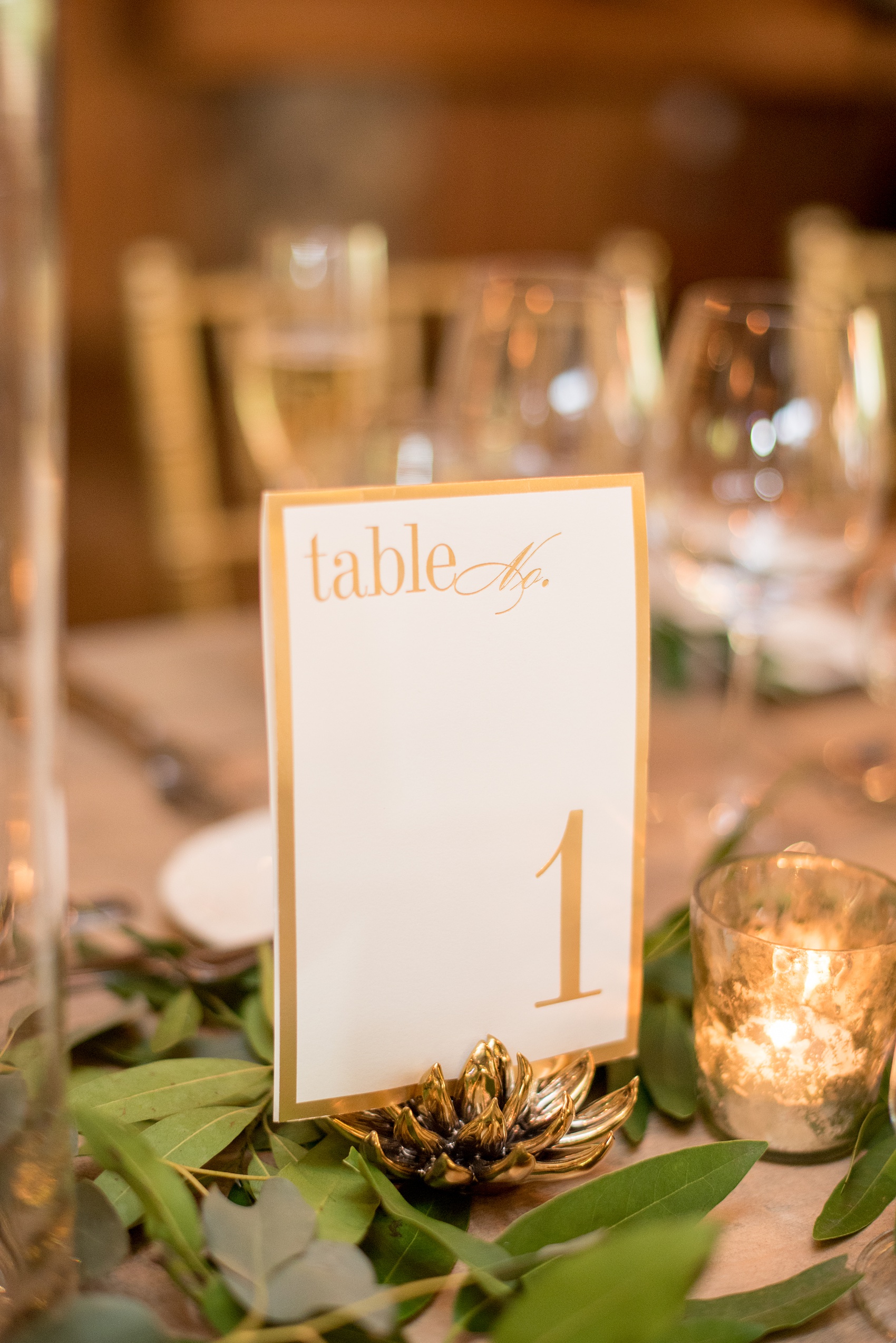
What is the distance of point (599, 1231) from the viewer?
33 cm

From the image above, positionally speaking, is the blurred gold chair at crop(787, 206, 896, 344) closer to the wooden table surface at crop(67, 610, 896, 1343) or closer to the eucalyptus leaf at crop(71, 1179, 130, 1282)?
the wooden table surface at crop(67, 610, 896, 1343)

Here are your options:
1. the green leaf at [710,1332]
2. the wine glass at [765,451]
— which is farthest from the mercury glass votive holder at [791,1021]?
the wine glass at [765,451]

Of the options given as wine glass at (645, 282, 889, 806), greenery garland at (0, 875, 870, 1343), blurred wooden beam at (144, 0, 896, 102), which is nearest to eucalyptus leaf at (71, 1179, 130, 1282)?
greenery garland at (0, 875, 870, 1343)

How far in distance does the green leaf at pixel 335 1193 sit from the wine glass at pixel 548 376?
543mm

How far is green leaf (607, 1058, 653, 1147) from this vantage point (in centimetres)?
41

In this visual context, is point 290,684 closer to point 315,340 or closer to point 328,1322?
point 328,1322

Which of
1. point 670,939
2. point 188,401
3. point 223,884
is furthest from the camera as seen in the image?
point 188,401

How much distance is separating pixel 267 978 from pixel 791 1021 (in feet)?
0.58

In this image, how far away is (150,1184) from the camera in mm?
317

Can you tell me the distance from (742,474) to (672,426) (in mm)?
51

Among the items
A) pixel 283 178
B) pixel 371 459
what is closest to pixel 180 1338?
pixel 371 459

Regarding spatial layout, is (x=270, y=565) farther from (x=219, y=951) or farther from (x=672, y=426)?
(x=672, y=426)

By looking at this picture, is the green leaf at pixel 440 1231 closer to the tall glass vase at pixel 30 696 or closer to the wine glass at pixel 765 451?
the tall glass vase at pixel 30 696

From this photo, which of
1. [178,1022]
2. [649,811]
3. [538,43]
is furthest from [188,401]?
[538,43]
